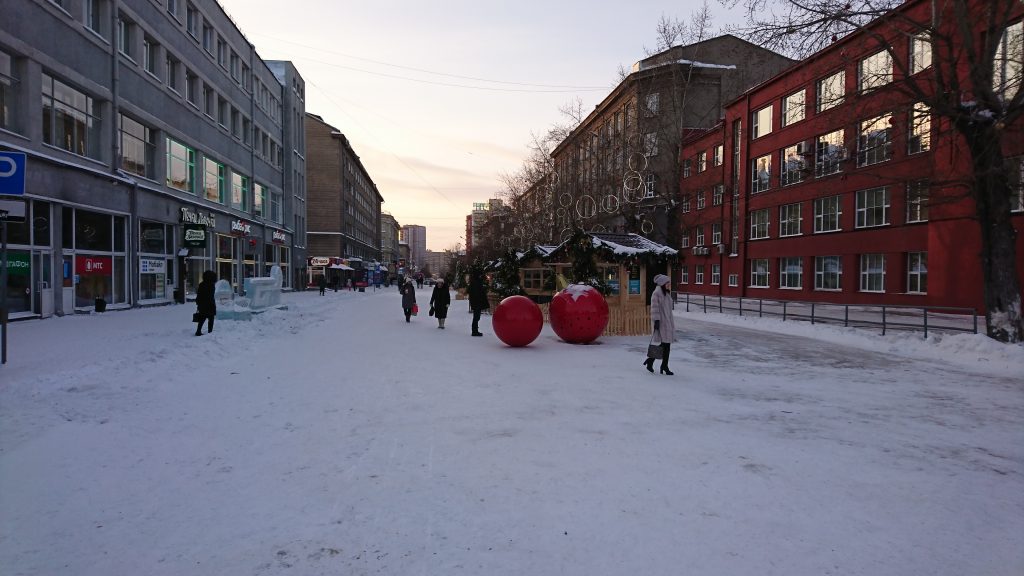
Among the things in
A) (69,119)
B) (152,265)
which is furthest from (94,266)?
(69,119)

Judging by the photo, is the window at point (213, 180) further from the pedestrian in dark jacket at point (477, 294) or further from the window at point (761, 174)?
the window at point (761, 174)

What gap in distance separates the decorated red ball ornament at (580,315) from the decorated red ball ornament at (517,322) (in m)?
1.06

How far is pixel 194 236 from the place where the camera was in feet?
89.7

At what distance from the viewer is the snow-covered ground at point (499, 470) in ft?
10.8

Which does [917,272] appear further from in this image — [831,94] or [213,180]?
[213,180]

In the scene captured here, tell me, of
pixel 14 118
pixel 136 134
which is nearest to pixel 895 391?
pixel 14 118

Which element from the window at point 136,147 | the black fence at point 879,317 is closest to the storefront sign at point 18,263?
the window at point 136,147

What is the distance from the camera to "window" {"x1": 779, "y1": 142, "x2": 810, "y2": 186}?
33.8 meters

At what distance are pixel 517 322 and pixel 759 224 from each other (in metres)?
32.4

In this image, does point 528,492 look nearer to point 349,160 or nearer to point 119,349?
point 119,349

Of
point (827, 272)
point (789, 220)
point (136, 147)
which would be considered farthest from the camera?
point (789, 220)

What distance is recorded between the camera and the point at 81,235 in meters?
19.5

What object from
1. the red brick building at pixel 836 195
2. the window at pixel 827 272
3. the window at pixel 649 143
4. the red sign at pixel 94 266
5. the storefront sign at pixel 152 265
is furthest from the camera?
the window at pixel 649 143

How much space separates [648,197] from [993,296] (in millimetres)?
33187
